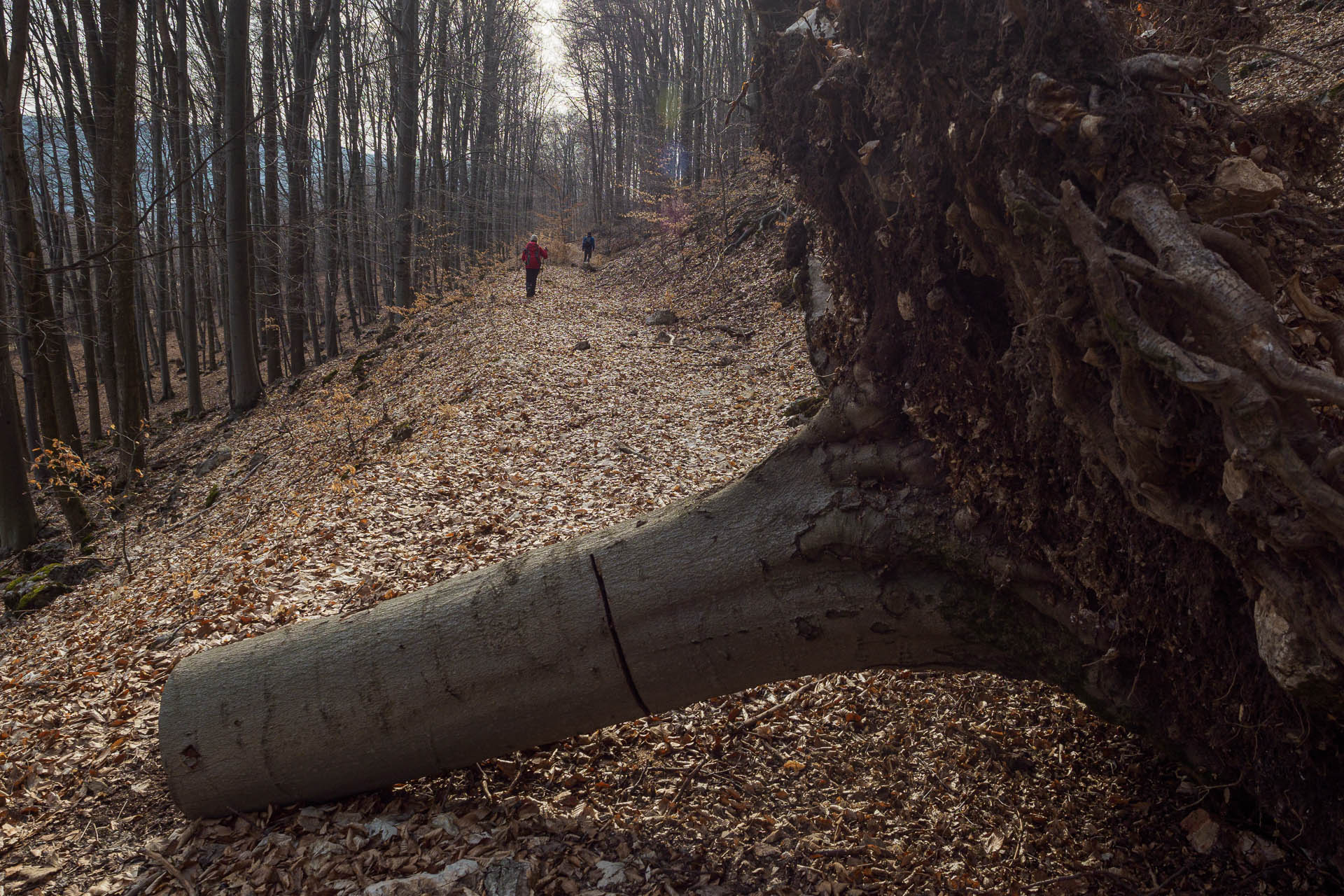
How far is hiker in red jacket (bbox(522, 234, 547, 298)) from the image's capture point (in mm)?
17359

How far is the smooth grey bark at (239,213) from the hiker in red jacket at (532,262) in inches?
244

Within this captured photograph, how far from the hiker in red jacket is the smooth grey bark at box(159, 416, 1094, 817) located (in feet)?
50.3

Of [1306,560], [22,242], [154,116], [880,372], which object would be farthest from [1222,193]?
[154,116]

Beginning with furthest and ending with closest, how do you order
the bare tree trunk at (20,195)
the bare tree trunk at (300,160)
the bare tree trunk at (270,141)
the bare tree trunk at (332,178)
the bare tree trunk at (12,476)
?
the bare tree trunk at (332,178), the bare tree trunk at (300,160), the bare tree trunk at (270,141), the bare tree trunk at (20,195), the bare tree trunk at (12,476)

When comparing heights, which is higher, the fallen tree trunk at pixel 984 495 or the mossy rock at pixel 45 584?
the fallen tree trunk at pixel 984 495

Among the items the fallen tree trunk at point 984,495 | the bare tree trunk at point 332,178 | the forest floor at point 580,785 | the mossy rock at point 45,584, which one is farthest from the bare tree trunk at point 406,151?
the fallen tree trunk at point 984,495

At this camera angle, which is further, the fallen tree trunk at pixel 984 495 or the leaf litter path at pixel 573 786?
the leaf litter path at pixel 573 786

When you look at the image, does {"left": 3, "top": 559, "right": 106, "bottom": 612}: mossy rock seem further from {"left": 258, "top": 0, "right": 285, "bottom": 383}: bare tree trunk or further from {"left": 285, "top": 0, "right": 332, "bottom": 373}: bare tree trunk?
{"left": 285, "top": 0, "right": 332, "bottom": 373}: bare tree trunk

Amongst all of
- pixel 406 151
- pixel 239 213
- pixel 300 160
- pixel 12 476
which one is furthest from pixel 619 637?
pixel 406 151

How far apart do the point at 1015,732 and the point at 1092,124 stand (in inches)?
108

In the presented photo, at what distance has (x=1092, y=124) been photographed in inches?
75.4

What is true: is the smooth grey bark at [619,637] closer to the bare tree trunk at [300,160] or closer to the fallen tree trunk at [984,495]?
the fallen tree trunk at [984,495]

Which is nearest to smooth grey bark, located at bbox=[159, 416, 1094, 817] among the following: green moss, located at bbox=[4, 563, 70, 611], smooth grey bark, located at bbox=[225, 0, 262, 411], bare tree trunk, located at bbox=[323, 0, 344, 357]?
green moss, located at bbox=[4, 563, 70, 611]

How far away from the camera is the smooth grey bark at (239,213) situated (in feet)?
38.6
